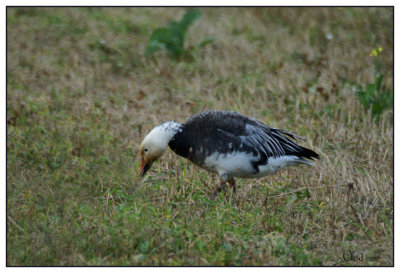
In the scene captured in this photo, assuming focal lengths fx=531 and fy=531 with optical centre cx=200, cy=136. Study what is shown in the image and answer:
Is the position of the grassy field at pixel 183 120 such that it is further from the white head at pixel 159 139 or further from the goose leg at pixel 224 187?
the white head at pixel 159 139

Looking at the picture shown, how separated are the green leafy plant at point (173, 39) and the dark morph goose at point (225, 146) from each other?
157 inches

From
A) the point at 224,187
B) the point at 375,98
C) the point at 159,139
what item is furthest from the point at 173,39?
the point at 224,187

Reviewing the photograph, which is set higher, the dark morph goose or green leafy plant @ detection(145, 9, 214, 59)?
green leafy plant @ detection(145, 9, 214, 59)

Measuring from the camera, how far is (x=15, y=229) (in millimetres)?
4570

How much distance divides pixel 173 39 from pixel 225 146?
446 cm

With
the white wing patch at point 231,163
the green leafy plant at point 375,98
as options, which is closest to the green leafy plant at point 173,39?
the green leafy plant at point 375,98

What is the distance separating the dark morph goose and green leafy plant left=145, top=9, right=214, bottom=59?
3986 mm

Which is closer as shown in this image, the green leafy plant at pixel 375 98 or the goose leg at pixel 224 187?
the goose leg at pixel 224 187

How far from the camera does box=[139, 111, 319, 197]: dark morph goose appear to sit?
480 centimetres

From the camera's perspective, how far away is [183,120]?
6883 mm

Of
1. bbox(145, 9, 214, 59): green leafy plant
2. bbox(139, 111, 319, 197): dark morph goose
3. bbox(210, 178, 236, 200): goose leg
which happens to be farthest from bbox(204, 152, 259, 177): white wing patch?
bbox(145, 9, 214, 59): green leafy plant

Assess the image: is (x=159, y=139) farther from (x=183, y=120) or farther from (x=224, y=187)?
(x=183, y=120)

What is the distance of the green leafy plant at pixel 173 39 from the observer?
8.77m

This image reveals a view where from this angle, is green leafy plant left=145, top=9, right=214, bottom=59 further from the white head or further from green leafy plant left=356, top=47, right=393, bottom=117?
the white head
